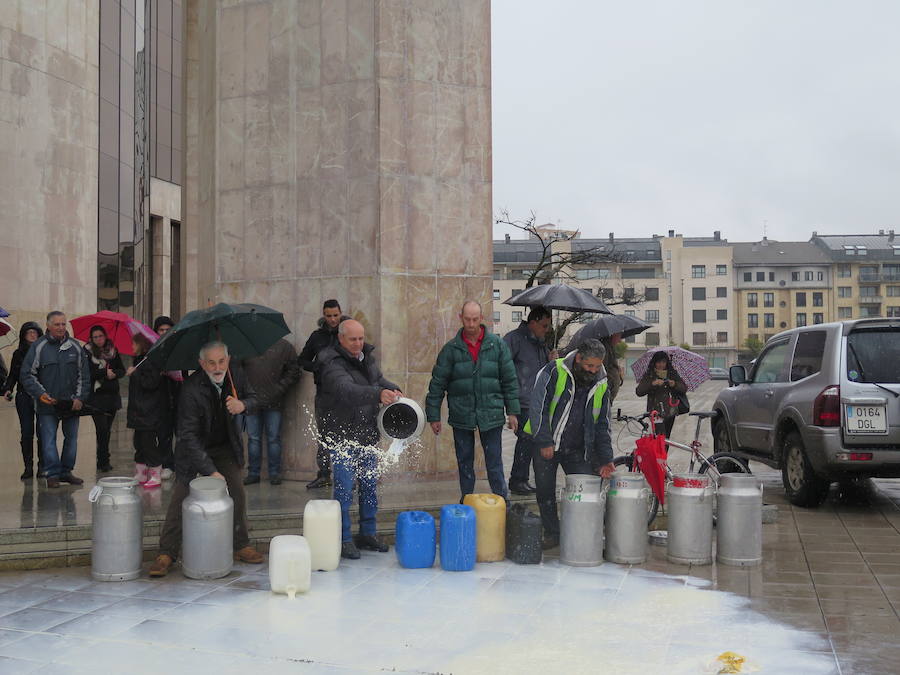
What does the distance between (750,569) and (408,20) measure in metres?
7.02

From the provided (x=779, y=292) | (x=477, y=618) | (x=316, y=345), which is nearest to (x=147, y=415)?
(x=316, y=345)

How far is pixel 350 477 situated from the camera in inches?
296

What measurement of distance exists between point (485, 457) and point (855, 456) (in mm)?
3893

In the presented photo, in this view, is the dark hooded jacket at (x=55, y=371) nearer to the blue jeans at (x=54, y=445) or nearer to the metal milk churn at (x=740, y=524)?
the blue jeans at (x=54, y=445)

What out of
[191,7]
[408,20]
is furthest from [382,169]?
[191,7]

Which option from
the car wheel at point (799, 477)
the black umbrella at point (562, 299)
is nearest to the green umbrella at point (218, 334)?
the black umbrella at point (562, 299)

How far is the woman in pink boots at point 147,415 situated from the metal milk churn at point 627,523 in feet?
14.6

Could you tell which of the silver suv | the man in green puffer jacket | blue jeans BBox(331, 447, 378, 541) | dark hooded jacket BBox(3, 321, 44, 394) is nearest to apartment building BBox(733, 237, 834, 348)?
the silver suv

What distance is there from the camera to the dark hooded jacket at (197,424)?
698 cm

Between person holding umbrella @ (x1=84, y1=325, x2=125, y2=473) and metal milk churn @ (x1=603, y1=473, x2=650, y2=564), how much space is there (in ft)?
22.3

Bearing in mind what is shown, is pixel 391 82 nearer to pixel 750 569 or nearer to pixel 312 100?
pixel 312 100

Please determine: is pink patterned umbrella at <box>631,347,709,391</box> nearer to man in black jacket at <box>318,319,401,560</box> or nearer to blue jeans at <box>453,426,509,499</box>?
blue jeans at <box>453,426,509,499</box>

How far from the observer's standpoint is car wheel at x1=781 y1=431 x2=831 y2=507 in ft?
32.6

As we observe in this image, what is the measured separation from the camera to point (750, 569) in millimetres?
7328
